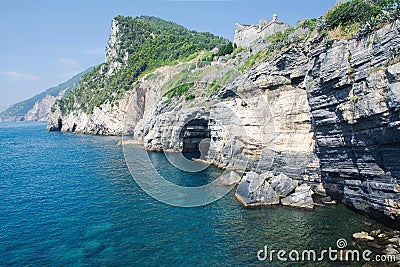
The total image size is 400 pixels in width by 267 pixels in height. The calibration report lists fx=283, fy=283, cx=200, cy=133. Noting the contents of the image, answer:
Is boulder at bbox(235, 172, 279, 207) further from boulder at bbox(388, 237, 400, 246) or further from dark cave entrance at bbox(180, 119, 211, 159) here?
dark cave entrance at bbox(180, 119, 211, 159)

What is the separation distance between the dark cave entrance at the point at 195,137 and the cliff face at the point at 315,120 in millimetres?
209

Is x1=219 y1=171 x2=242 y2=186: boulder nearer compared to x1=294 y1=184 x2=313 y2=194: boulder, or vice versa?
x1=294 y1=184 x2=313 y2=194: boulder

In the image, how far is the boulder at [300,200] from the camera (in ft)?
81.1

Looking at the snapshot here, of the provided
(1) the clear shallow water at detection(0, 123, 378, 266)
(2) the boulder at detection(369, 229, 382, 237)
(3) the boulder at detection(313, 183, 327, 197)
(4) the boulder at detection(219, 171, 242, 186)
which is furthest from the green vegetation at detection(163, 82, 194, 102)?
(2) the boulder at detection(369, 229, 382, 237)

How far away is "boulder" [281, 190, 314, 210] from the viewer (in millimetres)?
24719

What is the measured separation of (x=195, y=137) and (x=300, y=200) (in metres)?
33.9

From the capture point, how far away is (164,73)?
87.0 m

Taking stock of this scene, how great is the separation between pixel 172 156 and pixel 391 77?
39.1 m

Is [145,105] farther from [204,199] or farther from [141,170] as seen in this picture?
[204,199]

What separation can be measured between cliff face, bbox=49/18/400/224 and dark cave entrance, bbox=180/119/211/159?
209 mm

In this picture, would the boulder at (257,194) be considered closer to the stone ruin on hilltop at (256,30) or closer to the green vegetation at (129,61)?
the stone ruin on hilltop at (256,30)

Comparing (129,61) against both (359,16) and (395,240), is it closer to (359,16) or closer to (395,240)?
(359,16)

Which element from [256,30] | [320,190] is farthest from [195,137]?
[320,190]

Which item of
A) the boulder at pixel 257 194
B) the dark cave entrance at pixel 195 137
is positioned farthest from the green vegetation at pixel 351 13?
the dark cave entrance at pixel 195 137
